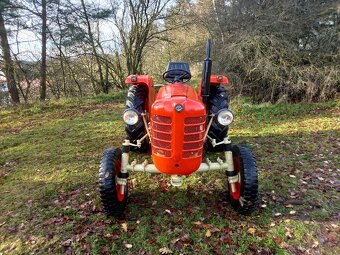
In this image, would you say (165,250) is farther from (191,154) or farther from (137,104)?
(137,104)

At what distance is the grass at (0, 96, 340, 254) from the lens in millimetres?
2617

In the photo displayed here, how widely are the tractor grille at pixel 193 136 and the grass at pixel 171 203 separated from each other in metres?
0.80

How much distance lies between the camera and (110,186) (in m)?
2.74

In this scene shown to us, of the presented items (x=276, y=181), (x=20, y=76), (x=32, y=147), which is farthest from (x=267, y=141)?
(x=20, y=76)

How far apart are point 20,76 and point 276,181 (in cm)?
1011

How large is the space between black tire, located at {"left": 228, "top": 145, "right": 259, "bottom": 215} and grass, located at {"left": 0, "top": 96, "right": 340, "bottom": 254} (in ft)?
0.44

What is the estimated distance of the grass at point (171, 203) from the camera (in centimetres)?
262

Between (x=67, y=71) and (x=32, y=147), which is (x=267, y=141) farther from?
(x=67, y=71)

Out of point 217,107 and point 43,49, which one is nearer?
point 217,107

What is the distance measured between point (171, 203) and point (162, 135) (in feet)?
3.39

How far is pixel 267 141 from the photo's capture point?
5086 millimetres

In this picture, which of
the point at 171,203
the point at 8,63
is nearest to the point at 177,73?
the point at 171,203

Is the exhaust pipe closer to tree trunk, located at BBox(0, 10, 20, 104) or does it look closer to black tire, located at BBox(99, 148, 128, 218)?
black tire, located at BBox(99, 148, 128, 218)

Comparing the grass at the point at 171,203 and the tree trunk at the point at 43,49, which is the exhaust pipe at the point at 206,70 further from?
the tree trunk at the point at 43,49
